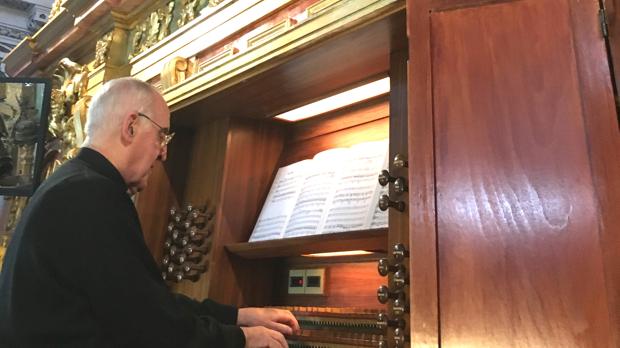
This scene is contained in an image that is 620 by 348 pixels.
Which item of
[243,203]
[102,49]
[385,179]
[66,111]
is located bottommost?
[385,179]

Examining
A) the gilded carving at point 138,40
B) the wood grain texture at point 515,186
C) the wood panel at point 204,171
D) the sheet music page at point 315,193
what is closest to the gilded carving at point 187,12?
the gilded carving at point 138,40

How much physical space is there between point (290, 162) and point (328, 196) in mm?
537

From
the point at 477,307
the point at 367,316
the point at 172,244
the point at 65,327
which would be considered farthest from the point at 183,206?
the point at 477,307

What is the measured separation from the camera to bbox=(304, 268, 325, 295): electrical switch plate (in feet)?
7.09

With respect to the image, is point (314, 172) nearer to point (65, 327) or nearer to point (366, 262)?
point (366, 262)

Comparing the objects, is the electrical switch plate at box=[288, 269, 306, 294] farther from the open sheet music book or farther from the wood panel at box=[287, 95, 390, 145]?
the wood panel at box=[287, 95, 390, 145]

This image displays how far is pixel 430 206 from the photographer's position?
3.86 ft

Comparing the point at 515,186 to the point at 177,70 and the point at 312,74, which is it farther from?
the point at 177,70

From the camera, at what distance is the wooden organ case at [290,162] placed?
1.62 m

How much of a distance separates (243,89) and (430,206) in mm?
1227

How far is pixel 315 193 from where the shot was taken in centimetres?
210

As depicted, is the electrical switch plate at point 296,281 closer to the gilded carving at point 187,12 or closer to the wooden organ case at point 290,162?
the wooden organ case at point 290,162

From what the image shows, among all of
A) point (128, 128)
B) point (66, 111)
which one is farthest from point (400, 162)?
point (66, 111)

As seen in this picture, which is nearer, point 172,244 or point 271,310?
point 271,310
